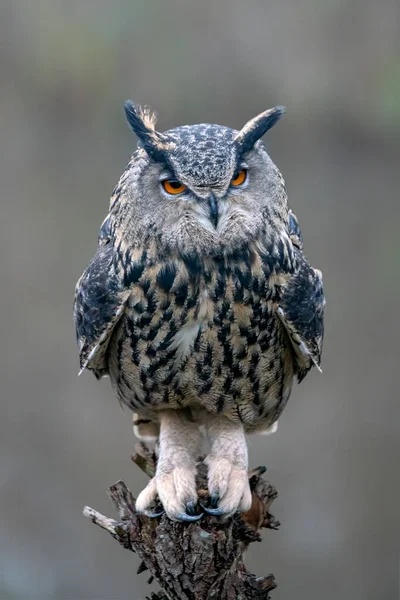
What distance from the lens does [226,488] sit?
6.14ft

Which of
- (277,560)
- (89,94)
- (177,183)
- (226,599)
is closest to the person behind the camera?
(177,183)

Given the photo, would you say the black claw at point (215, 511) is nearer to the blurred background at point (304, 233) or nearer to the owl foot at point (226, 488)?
the owl foot at point (226, 488)

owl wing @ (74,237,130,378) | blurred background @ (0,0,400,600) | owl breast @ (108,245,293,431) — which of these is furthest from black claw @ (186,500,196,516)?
blurred background @ (0,0,400,600)

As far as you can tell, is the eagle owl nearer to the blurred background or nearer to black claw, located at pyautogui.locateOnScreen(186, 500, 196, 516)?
black claw, located at pyautogui.locateOnScreen(186, 500, 196, 516)

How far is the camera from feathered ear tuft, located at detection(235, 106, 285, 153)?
5.47 feet

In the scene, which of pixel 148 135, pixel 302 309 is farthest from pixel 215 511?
pixel 148 135

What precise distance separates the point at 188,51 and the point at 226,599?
2.30 m

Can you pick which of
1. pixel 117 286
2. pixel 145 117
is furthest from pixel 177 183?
pixel 117 286

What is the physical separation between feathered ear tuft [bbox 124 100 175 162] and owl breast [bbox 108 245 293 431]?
24 centimetres

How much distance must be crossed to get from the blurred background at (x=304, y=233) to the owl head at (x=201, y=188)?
1582 mm

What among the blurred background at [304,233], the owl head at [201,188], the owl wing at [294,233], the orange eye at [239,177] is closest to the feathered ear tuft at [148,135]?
the owl head at [201,188]

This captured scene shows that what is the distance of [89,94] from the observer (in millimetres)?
3463

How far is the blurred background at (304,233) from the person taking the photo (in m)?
3.27
